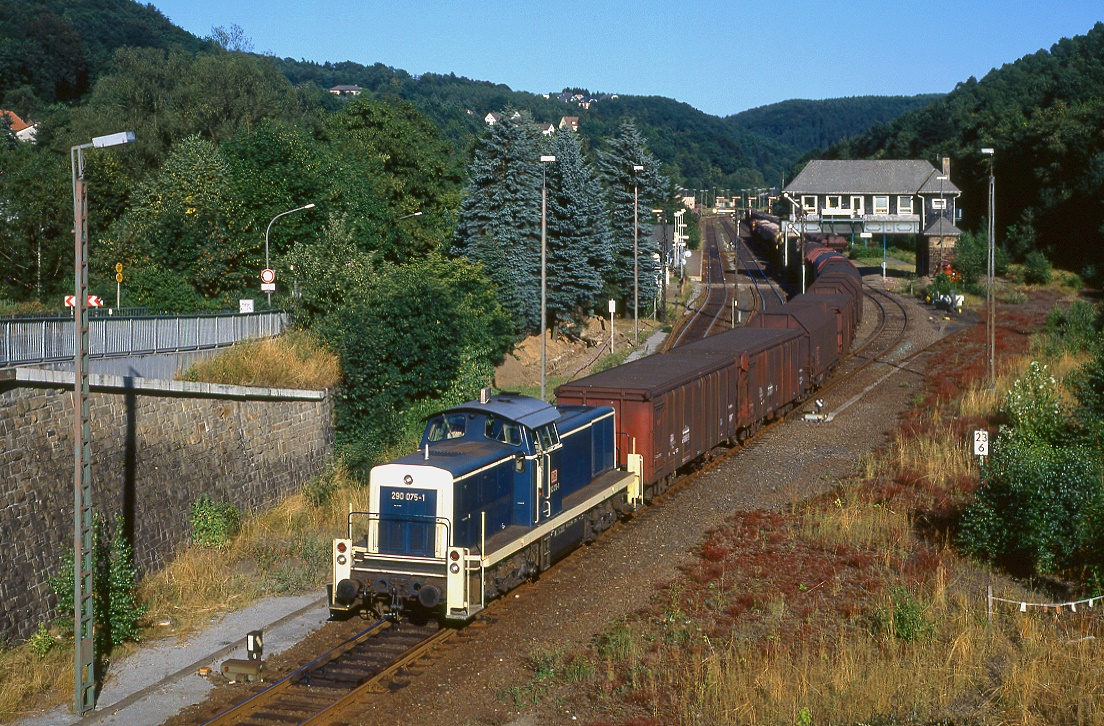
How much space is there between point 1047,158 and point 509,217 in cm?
5938

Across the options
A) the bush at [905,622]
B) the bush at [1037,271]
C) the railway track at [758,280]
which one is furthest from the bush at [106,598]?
the bush at [1037,271]

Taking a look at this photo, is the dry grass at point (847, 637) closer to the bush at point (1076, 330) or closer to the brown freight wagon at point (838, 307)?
the brown freight wagon at point (838, 307)

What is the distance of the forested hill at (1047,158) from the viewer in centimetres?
7988

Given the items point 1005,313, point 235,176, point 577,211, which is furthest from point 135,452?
point 1005,313

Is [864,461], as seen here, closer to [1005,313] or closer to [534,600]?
[534,600]

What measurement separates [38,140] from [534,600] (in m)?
74.9

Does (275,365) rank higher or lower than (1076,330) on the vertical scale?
lower

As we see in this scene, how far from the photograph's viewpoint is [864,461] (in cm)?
2647

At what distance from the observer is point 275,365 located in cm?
2597

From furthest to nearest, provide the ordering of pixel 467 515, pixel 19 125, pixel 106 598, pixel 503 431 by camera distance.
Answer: pixel 19 125, pixel 503 431, pixel 106 598, pixel 467 515

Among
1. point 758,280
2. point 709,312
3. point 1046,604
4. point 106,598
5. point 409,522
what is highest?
point 758,280

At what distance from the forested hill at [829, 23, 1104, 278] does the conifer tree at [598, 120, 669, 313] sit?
35.7 m

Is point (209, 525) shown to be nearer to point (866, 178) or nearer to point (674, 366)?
point (674, 366)

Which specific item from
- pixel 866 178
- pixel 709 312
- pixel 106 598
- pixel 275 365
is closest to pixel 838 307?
pixel 709 312
